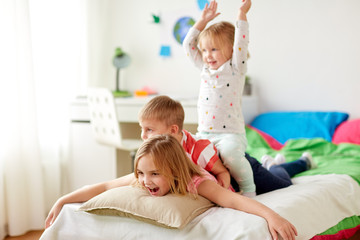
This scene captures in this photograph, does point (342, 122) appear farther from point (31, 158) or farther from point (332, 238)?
point (31, 158)

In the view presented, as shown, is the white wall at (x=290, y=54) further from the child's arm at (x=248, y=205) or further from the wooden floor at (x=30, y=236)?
the child's arm at (x=248, y=205)

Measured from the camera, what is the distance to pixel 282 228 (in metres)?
1.33

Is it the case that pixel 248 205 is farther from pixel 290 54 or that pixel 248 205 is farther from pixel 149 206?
pixel 290 54

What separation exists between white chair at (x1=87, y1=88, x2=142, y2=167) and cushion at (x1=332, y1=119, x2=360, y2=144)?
54.9 inches

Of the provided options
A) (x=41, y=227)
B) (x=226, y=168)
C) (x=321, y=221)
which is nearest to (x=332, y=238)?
(x=321, y=221)

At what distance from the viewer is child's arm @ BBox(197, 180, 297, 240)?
4.36ft

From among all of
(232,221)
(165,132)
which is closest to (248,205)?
(232,221)

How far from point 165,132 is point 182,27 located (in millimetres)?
2216

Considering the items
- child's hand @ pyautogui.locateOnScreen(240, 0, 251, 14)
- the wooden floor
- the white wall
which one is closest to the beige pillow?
child's hand @ pyautogui.locateOnScreen(240, 0, 251, 14)

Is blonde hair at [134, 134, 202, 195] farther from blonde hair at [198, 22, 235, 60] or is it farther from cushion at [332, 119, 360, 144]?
cushion at [332, 119, 360, 144]

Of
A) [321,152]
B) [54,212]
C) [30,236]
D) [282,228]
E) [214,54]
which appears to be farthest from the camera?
[321,152]

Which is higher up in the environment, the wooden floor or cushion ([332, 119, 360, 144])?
cushion ([332, 119, 360, 144])

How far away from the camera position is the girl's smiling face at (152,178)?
1474mm

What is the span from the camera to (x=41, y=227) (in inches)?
113
